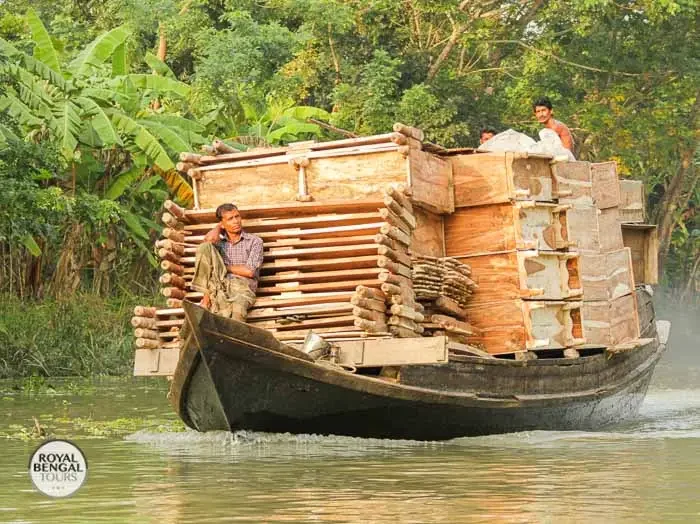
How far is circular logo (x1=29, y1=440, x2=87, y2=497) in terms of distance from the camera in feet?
25.9

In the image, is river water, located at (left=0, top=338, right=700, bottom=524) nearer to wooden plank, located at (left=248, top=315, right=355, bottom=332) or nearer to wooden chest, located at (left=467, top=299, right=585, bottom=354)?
wooden chest, located at (left=467, top=299, right=585, bottom=354)

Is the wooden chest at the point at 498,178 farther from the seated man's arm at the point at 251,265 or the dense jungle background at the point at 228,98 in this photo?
the dense jungle background at the point at 228,98

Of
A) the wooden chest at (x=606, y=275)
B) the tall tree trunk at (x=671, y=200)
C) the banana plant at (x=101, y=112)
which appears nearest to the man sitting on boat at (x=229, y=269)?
the wooden chest at (x=606, y=275)

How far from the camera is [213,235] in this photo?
12.3 meters

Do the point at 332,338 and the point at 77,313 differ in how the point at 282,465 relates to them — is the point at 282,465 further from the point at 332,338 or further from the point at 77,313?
the point at 77,313

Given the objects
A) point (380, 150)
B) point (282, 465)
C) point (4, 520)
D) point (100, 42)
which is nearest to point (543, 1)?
point (100, 42)

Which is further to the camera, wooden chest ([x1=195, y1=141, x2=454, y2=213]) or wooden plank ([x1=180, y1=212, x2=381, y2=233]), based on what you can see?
wooden chest ([x1=195, y1=141, x2=454, y2=213])

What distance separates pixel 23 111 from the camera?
1861cm

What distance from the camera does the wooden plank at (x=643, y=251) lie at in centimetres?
1655

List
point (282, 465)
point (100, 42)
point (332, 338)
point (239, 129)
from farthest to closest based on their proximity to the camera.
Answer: point (239, 129) < point (100, 42) < point (332, 338) < point (282, 465)

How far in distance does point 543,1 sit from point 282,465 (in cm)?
1859

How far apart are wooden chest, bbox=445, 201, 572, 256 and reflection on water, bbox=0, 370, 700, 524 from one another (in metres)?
1.59

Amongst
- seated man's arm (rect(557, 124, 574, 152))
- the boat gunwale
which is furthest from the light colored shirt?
seated man's arm (rect(557, 124, 574, 152))

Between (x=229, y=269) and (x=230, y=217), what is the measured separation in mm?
401
